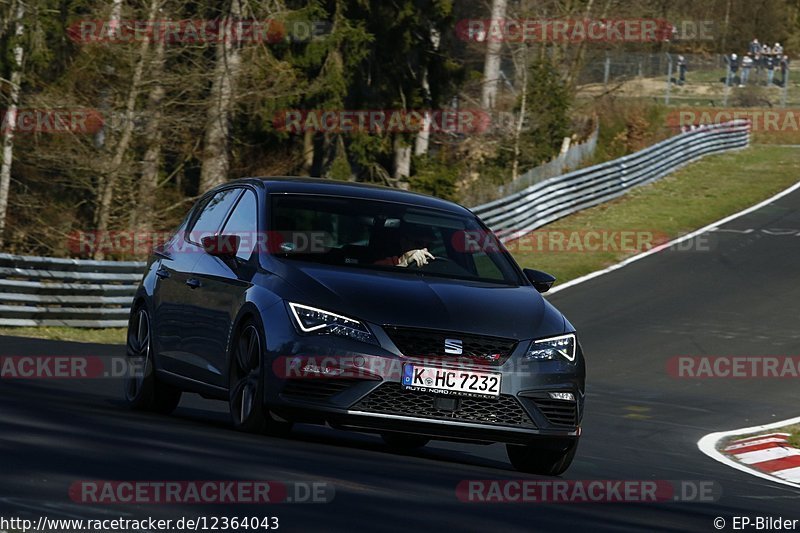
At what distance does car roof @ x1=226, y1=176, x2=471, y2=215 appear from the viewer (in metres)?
9.83

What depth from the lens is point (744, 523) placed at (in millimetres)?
7629

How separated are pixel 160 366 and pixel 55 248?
21.4m

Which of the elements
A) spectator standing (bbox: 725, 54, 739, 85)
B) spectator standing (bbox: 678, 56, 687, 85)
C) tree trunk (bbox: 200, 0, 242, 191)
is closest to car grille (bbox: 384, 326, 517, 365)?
tree trunk (bbox: 200, 0, 242, 191)

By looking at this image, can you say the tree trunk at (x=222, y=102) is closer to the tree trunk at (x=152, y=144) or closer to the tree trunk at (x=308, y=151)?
the tree trunk at (x=152, y=144)

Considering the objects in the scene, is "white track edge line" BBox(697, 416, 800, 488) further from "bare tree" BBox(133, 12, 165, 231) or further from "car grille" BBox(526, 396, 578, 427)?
"bare tree" BBox(133, 12, 165, 231)

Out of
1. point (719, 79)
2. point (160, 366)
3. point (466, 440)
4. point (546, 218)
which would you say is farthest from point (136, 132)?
point (719, 79)

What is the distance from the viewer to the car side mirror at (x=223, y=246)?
948cm

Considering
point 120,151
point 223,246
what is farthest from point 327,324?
point 120,151

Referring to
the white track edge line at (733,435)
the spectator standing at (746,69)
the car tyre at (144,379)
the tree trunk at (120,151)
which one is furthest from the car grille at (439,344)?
the spectator standing at (746,69)

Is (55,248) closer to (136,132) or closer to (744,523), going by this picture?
(136,132)

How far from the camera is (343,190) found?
390 inches

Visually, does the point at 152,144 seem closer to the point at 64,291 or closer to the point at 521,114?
the point at 64,291

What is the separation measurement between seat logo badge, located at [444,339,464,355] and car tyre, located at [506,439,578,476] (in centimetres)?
98

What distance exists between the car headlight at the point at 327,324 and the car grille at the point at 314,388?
0.26 meters
